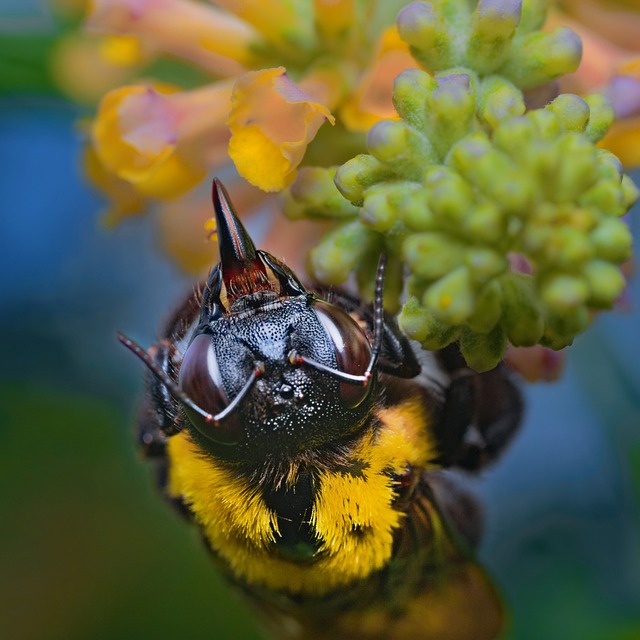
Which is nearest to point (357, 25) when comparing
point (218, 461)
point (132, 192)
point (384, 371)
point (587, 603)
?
point (132, 192)

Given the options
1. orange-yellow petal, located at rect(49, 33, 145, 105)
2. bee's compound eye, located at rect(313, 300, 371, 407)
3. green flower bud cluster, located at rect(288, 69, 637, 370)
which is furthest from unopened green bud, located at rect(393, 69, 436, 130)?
orange-yellow petal, located at rect(49, 33, 145, 105)

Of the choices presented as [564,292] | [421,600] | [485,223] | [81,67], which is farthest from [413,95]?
[81,67]

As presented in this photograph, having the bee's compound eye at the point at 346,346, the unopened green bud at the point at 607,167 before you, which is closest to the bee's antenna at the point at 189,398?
the bee's compound eye at the point at 346,346

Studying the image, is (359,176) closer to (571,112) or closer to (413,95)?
(413,95)

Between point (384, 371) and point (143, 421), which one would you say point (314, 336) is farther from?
point (143, 421)

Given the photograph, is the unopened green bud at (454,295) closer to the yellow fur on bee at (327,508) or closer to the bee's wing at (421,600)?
the yellow fur on bee at (327,508)

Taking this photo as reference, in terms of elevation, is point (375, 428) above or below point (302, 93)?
below

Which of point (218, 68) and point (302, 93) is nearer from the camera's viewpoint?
point (302, 93)
